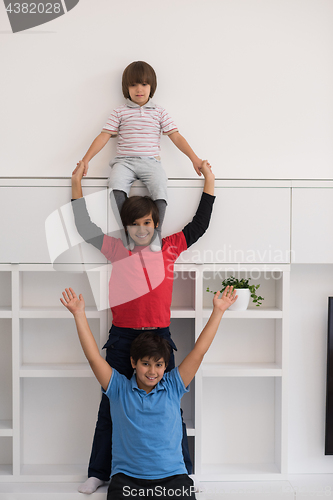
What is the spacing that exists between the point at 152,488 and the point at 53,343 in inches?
30.4

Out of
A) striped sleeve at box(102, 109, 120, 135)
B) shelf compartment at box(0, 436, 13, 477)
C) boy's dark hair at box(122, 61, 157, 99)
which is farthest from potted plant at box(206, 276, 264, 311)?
shelf compartment at box(0, 436, 13, 477)

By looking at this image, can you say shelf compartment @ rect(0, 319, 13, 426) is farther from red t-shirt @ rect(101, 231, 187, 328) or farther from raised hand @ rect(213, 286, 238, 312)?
raised hand @ rect(213, 286, 238, 312)

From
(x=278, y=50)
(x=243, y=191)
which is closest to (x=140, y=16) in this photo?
(x=278, y=50)

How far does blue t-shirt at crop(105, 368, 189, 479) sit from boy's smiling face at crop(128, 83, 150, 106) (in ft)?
3.66

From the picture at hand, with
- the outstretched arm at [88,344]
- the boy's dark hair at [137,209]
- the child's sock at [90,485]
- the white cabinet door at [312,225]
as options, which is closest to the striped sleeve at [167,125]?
the boy's dark hair at [137,209]

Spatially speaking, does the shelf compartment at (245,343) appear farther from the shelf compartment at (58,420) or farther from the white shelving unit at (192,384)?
the shelf compartment at (58,420)

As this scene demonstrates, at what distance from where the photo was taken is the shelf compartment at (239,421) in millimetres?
2002

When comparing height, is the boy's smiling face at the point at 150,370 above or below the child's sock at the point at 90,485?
above

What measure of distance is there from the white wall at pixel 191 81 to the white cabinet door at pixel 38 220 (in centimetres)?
25

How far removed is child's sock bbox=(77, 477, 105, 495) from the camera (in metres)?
1.70

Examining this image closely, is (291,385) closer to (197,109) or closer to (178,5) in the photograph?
(197,109)

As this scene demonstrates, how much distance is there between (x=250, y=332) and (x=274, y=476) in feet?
1.99

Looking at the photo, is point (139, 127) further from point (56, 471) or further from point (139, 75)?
point (56, 471)

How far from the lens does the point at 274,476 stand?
6.05 ft
